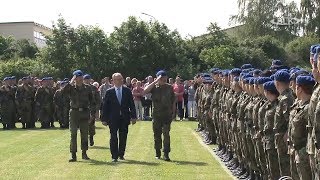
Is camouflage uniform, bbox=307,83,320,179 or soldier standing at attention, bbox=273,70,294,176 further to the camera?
soldier standing at attention, bbox=273,70,294,176

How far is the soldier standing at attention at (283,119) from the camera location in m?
8.72

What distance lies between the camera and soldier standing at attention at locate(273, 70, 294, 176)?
28.6 feet

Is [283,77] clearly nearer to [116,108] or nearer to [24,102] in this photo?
[116,108]

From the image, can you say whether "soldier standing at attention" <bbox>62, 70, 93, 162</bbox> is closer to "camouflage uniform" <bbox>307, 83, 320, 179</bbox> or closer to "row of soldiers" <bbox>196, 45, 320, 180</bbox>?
"row of soldiers" <bbox>196, 45, 320, 180</bbox>

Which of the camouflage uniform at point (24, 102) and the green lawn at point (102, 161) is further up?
the camouflage uniform at point (24, 102)

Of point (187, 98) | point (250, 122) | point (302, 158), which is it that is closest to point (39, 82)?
point (187, 98)

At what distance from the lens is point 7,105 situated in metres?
25.0

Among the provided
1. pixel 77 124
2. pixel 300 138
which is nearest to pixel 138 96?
pixel 77 124

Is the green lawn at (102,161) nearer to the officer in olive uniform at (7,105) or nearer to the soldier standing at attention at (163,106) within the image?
the soldier standing at attention at (163,106)

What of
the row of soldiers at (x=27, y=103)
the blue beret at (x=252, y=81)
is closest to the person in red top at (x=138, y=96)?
the row of soldiers at (x=27, y=103)

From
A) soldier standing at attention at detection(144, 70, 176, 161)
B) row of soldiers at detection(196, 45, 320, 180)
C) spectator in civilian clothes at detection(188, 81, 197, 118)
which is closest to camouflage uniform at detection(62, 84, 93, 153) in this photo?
soldier standing at attention at detection(144, 70, 176, 161)

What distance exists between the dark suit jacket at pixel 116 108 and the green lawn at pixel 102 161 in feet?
3.33

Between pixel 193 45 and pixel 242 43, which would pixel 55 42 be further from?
pixel 242 43

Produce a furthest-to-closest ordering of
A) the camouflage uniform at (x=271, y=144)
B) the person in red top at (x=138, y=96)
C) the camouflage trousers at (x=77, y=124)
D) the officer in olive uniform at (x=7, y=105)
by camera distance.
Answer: the person in red top at (x=138, y=96), the officer in olive uniform at (x=7, y=105), the camouflage trousers at (x=77, y=124), the camouflage uniform at (x=271, y=144)
